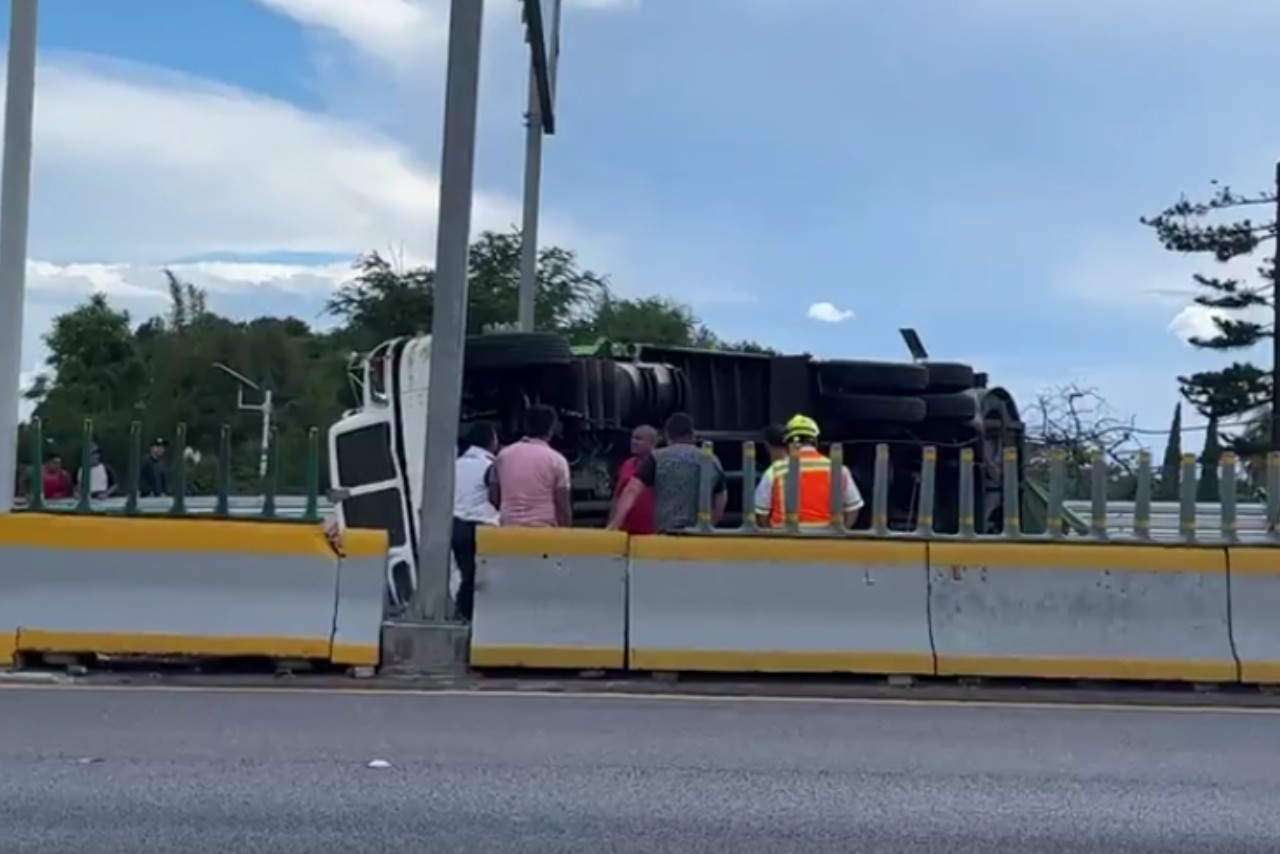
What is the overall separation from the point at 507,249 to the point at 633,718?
4028 cm

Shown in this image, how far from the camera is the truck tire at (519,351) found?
505 inches

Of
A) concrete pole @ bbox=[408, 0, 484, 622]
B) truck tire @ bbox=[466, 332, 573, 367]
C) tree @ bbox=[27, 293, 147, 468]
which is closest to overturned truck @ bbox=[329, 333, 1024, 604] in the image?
truck tire @ bbox=[466, 332, 573, 367]

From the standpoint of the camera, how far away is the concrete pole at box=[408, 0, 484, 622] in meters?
11.2

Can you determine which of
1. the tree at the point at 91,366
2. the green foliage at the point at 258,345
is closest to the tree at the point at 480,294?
the green foliage at the point at 258,345

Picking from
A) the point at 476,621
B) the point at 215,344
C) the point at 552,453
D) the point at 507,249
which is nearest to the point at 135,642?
the point at 476,621

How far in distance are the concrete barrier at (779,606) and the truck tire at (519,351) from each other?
242cm

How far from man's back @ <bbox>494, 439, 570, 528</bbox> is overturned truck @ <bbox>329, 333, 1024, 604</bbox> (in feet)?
4.84

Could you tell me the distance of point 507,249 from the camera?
48.9 meters

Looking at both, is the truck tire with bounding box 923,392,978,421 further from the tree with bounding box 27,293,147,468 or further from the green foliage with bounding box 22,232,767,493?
the tree with bounding box 27,293,147,468

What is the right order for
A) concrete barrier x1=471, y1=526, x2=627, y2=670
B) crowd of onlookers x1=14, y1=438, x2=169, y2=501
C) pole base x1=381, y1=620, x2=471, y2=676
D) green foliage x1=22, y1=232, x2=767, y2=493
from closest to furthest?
concrete barrier x1=471, y1=526, x2=627, y2=670, pole base x1=381, y1=620, x2=471, y2=676, crowd of onlookers x1=14, y1=438, x2=169, y2=501, green foliage x1=22, y1=232, x2=767, y2=493

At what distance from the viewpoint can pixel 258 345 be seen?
6238 centimetres

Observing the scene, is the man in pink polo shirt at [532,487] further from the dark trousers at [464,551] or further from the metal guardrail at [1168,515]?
the metal guardrail at [1168,515]

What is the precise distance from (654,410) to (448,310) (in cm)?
303

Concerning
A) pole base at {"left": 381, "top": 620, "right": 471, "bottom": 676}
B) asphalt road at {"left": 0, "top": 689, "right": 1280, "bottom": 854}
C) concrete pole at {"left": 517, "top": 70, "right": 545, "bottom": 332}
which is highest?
concrete pole at {"left": 517, "top": 70, "right": 545, "bottom": 332}
